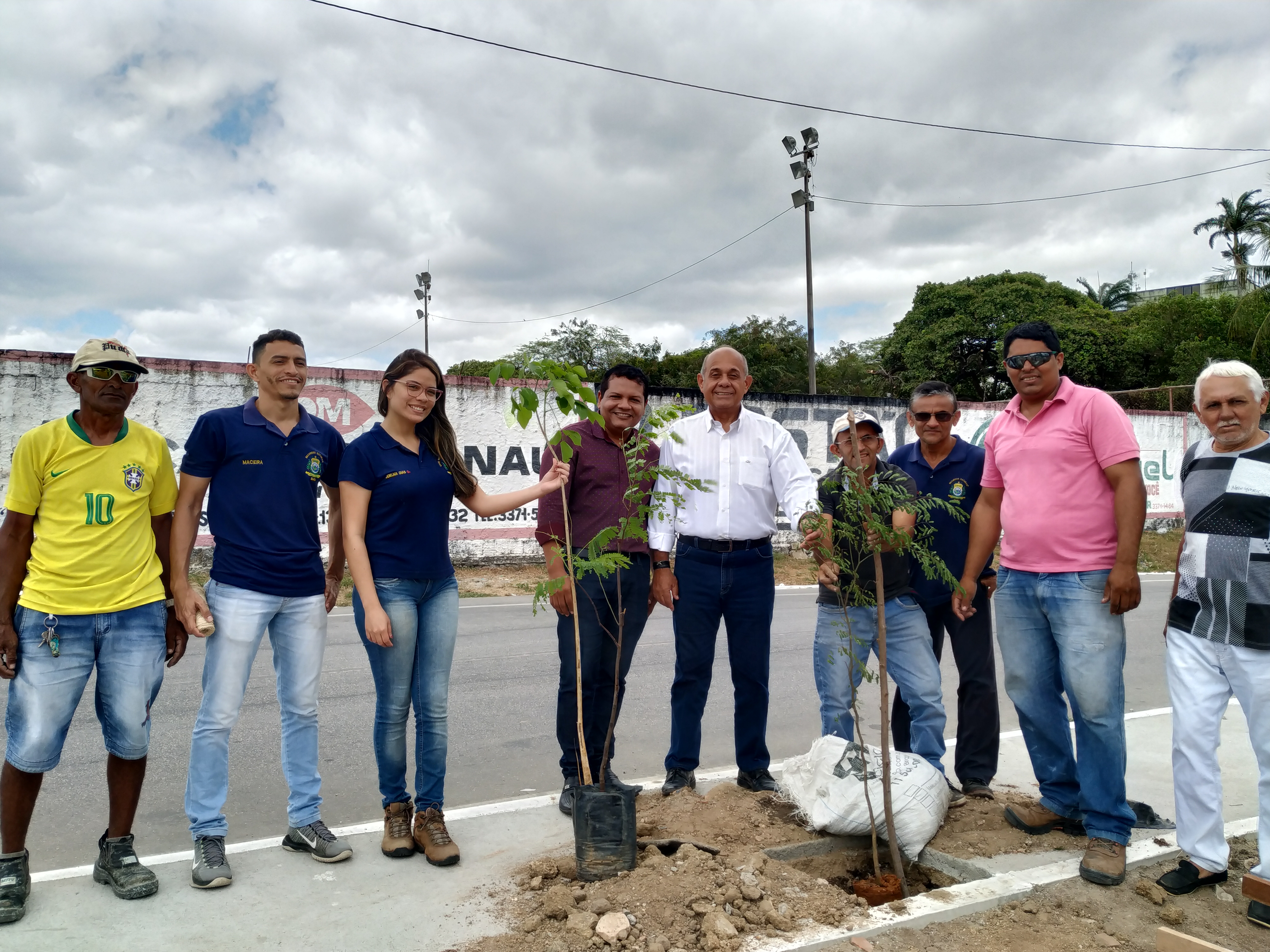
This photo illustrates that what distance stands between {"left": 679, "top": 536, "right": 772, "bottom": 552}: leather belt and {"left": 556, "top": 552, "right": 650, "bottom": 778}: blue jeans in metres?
0.27

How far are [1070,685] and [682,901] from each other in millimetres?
1893

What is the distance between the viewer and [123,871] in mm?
3225

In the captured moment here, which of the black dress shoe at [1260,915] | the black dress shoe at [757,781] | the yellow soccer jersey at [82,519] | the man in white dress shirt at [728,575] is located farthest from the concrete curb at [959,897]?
the yellow soccer jersey at [82,519]

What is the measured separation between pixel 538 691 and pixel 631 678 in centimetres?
78

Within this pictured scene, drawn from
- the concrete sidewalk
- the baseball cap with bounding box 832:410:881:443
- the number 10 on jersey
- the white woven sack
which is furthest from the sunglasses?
the white woven sack

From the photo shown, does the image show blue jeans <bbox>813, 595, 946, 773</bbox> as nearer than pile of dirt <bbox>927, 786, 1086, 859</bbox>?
No

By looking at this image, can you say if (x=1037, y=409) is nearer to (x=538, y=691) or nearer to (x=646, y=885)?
(x=646, y=885)

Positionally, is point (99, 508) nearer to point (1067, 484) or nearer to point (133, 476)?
point (133, 476)

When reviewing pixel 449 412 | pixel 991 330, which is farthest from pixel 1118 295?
pixel 449 412

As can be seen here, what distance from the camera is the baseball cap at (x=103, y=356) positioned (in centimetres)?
323

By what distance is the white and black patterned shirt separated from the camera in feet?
10.4

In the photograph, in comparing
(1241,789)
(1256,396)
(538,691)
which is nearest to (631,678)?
(538,691)

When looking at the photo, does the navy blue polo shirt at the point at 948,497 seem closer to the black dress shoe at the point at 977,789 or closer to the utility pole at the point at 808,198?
the black dress shoe at the point at 977,789

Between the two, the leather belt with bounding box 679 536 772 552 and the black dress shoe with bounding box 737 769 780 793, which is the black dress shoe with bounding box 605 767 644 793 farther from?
the leather belt with bounding box 679 536 772 552
